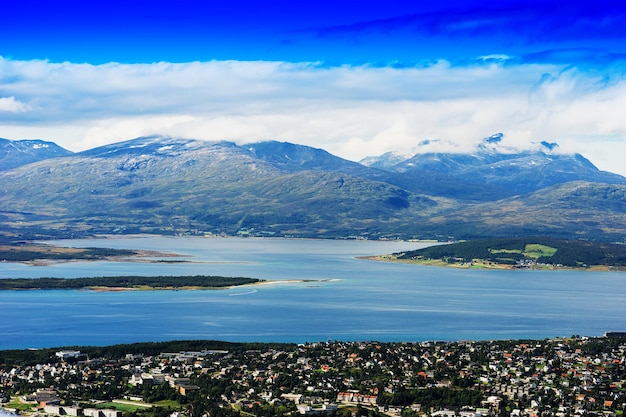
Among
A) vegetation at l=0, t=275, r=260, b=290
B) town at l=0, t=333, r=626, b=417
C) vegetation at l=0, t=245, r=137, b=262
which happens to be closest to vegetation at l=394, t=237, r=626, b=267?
vegetation at l=0, t=245, r=137, b=262

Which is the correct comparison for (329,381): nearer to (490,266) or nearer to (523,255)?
(490,266)

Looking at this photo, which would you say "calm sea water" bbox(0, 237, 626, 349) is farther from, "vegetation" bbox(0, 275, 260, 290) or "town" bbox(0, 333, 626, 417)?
"town" bbox(0, 333, 626, 417)

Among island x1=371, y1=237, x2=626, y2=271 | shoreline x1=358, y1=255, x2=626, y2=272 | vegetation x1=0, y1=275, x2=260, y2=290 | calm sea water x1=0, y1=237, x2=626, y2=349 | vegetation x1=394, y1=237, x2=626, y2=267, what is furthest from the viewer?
vegetation x1=394, y1=237, x2=626, y2=267

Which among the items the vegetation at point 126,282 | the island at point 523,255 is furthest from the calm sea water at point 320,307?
the island at point 523,255

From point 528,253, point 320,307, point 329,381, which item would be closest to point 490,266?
point 528,253

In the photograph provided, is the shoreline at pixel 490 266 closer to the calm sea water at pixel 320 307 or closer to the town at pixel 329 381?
the calm sea water at pixel 320 307

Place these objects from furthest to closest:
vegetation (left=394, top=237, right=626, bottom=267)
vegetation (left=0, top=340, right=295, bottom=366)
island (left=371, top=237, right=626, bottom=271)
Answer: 1. vegetation (left=394, top=237, right=626, bottom=267)
2. island (left=371, top=237, right=626, bottom=271)
3. vegetation (left=0, top=340, right=295, bottom=366)
